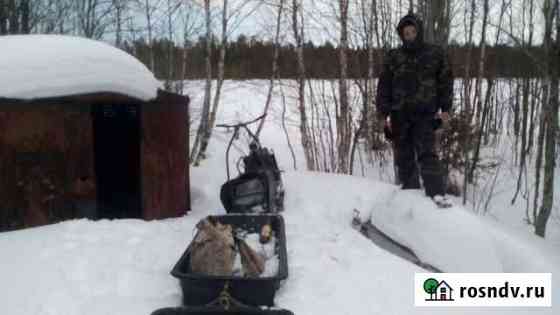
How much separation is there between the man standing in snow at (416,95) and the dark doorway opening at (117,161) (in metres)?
2.07

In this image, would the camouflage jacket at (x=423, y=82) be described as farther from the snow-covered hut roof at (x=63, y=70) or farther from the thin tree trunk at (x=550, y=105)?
the snow-covered hut roof at (x=63, y=70)

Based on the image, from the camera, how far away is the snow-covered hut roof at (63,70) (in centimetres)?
322

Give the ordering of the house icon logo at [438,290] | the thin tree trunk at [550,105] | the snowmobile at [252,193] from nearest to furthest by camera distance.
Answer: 1. the house icon logo at [438,290]
2. the snowmobile at [252,193]
3. the thin tree trunk at [550,105]

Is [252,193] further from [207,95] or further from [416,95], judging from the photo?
[207,95]

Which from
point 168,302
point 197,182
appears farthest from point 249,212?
point 168,302

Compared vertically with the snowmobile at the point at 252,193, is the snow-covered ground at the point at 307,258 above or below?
below

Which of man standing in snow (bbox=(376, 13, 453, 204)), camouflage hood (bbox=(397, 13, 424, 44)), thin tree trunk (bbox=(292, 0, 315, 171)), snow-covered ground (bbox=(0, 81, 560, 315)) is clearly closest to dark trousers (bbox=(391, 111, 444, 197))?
man standing in snow (bbox=(376, 13, 453, 204))

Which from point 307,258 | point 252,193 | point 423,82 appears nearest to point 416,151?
point 423,82

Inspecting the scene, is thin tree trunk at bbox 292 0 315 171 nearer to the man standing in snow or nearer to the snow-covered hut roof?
the man standing in snow

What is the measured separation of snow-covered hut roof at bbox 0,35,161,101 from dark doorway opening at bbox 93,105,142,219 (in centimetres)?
26

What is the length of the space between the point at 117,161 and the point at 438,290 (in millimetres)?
2612

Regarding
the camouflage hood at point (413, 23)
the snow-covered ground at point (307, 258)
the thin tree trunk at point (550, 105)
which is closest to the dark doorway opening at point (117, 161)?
the snow-covered ground at point (307, 258)

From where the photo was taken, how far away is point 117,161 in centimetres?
386

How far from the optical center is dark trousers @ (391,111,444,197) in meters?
3.63
